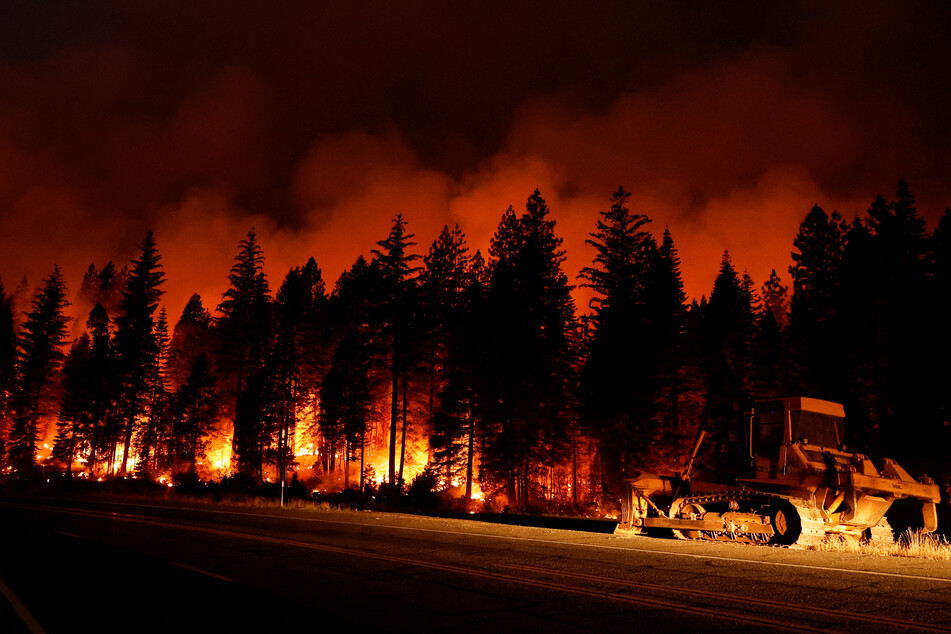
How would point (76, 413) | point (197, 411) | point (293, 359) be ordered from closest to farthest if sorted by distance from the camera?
point (293, 359)
point (76, 413)
point (197, 411)

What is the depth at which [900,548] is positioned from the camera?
1388 cm

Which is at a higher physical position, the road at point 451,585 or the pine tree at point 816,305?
the pine tree at point 816,305

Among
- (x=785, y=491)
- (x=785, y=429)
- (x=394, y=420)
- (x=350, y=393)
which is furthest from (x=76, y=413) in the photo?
(x=785, y=491)

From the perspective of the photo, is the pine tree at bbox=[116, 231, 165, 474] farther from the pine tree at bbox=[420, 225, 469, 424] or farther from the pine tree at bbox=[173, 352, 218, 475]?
the pine tree at bbox=[420, 225, 469, 424]

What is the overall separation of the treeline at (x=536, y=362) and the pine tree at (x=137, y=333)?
0.69 feet

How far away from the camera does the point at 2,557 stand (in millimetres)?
13609

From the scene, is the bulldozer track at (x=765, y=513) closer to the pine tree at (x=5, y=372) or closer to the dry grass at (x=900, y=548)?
the dry grass at (x=900, y=548)

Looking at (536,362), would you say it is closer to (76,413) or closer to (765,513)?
(765,513)

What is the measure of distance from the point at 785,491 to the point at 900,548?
7.34 ft

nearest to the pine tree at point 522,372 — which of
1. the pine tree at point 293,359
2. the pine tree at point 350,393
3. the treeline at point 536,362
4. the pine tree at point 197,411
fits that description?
the treeline at point 536,362

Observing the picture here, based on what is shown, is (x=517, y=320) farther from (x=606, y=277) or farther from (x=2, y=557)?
(x=2, y=557)

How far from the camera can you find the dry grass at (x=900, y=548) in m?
13.0

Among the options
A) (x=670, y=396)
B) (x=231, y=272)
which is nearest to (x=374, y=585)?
(x=670, y=396)

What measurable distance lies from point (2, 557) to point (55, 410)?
92.9m
